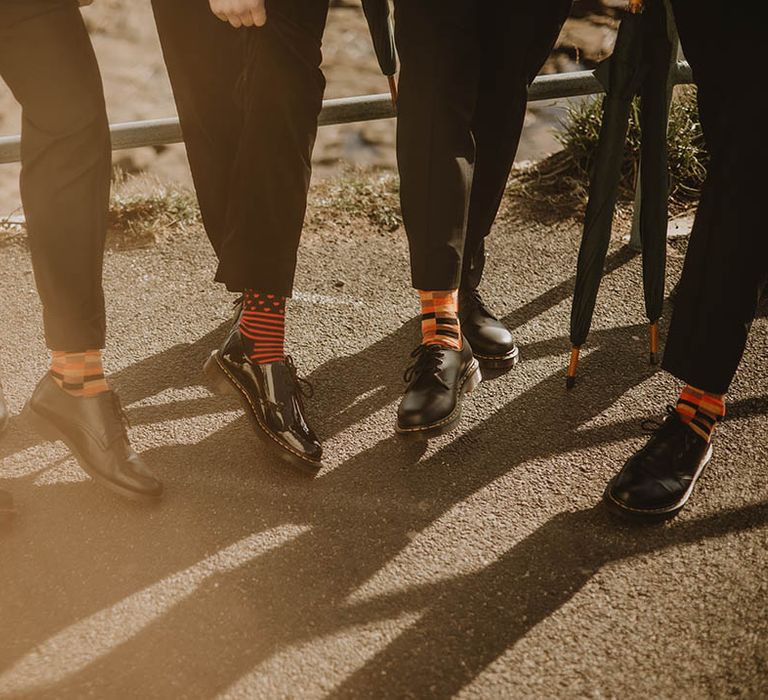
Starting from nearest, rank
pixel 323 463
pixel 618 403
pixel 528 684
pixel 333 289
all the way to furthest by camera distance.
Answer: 1. pixel 528 684
2. pixel 323 463
3. pixel 618 403
4. pixel 333 289

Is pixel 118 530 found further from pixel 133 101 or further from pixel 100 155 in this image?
pixel 133 101

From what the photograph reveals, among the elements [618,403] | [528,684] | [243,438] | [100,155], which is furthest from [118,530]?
[618,403]

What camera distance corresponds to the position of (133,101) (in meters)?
5.54

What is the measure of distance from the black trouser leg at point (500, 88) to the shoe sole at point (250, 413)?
79cm

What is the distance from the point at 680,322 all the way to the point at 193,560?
129 centimetres

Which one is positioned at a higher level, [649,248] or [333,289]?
[649,248]

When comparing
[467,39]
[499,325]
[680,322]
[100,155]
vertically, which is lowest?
[499,325]

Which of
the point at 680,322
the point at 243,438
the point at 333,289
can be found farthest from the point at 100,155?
the point at 680,322

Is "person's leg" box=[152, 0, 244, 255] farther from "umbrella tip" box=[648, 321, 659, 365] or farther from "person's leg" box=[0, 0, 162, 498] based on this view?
"umbrella tip" box=[648, 321, 659, 365]

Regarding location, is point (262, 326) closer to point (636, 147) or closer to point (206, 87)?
point (206, 87)

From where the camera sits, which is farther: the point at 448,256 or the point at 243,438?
the point at 243,438

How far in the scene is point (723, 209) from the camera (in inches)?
67.8

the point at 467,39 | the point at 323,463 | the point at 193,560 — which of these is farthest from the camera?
the point at 323,463

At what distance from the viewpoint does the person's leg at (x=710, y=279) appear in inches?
66.0
